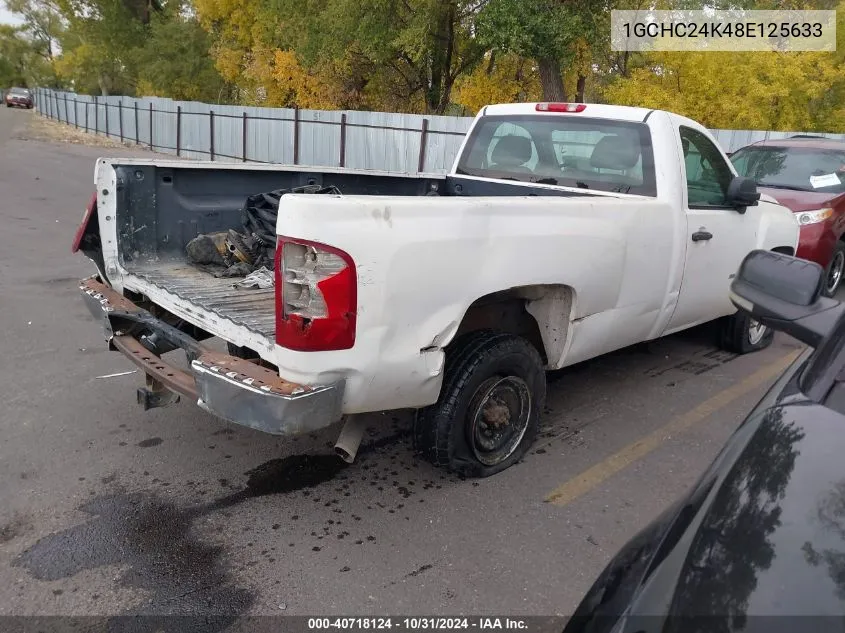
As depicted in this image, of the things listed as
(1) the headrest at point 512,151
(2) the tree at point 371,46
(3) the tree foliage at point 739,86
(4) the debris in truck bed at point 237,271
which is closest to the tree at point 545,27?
(3) the tree foliage at point 739,86

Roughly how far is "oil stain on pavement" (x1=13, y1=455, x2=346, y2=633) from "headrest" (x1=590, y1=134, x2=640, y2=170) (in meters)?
2.78

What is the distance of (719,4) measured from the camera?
74.6 feet

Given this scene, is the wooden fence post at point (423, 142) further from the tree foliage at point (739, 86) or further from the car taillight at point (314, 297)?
the car taillight at point (314, 297)

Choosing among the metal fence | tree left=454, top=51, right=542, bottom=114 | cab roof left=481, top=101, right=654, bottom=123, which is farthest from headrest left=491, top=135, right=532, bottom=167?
tree left=454, top=51, right=542, bottom=114

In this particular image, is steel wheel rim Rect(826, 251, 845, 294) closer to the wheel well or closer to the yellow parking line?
the yellow parking line

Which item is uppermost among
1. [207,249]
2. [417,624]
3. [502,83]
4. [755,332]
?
[502,83]

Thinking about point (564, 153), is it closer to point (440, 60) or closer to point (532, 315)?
point (532, 315)

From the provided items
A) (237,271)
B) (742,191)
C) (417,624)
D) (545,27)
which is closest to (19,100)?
(545,27)

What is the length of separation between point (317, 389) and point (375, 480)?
1.11m

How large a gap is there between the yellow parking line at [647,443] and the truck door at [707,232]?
1.89 feet

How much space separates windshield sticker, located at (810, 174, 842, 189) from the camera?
7973mm

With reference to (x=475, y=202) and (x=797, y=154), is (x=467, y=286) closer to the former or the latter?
(x=475, y=202)

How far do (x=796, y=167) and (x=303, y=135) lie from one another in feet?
49.6

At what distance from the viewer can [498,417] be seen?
3.56 meters
